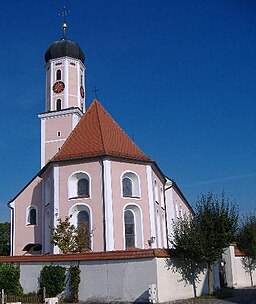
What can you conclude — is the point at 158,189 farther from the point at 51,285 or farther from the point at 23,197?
the point at 51,285

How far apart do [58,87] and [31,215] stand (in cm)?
1323

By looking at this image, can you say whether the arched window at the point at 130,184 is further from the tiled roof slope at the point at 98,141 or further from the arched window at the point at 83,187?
the arched window at the point at 83,187

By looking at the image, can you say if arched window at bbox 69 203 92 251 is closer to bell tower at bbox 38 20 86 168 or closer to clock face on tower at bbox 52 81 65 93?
bell tower at bbox 38 20 86 168

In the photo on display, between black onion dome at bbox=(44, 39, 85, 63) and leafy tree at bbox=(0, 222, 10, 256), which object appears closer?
black onion dome at bbox=(44, 39, 85, 63)

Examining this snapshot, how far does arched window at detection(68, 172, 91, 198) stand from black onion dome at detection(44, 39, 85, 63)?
57.8 ft

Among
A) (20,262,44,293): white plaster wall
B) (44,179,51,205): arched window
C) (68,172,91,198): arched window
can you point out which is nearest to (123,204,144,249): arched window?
(68,172,91,198): arched window

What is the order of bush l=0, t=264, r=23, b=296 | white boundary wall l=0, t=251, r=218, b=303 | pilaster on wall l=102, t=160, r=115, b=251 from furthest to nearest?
1. pilaster on wall l=102, t=160, r=115, b=251
2. bush l=0, t=264, r=23, b=296
3. white boundary wall l=0, t=251, r=218, b=303

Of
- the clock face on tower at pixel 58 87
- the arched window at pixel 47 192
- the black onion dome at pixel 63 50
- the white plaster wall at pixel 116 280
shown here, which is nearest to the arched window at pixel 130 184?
the arched window at pixel 47 192

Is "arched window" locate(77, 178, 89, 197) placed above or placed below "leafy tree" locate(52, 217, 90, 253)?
above

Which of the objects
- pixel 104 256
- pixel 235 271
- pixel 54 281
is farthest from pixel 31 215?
pixel 104 256

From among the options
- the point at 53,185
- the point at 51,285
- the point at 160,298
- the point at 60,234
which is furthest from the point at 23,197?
the point at 160,298

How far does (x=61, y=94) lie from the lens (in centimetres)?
4419

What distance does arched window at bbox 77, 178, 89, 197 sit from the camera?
31984 millimetres

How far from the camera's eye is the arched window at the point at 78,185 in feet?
105
